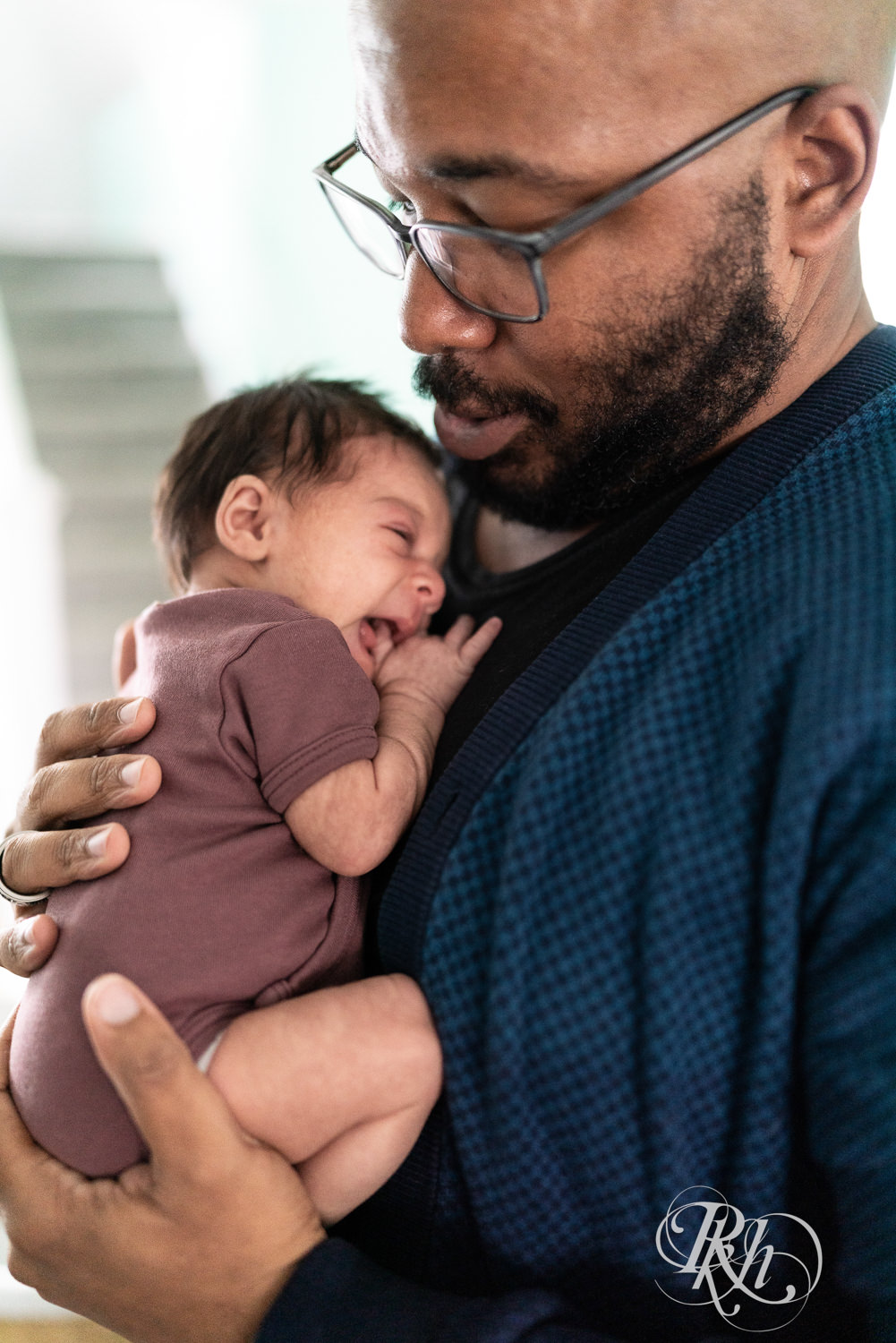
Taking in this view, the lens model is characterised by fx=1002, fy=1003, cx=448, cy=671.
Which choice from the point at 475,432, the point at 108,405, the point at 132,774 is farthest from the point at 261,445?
the point at 108,405

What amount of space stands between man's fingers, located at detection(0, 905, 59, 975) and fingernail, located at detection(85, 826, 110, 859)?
84 millimetres

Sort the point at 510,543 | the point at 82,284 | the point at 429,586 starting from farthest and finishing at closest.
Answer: the point at 82,284
the point at 510,543
the point at 429,586

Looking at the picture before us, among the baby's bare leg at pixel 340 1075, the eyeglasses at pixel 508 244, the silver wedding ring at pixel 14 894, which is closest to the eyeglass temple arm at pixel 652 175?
the eyeglasses at pixel 508 244

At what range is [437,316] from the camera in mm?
1066

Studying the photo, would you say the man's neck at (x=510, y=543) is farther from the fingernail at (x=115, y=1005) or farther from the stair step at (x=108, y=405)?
the stair step at (x=108, y=405)

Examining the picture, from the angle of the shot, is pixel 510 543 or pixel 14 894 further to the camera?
pixel 510 543

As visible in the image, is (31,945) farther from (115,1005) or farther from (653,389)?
(653,389)

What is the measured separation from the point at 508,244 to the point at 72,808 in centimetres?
A: 69

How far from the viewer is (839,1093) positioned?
725 mm

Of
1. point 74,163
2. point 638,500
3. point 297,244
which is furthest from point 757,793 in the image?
point 74,163

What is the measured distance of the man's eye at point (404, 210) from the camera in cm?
105

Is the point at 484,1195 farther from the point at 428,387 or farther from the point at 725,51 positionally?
the point at 725,51

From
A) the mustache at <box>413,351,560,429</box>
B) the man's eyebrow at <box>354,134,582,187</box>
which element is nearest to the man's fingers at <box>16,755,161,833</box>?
the mustache at <box>413,351,560,429</box>

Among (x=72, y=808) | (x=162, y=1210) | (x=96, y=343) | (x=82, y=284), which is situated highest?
(x=82, y=284)
